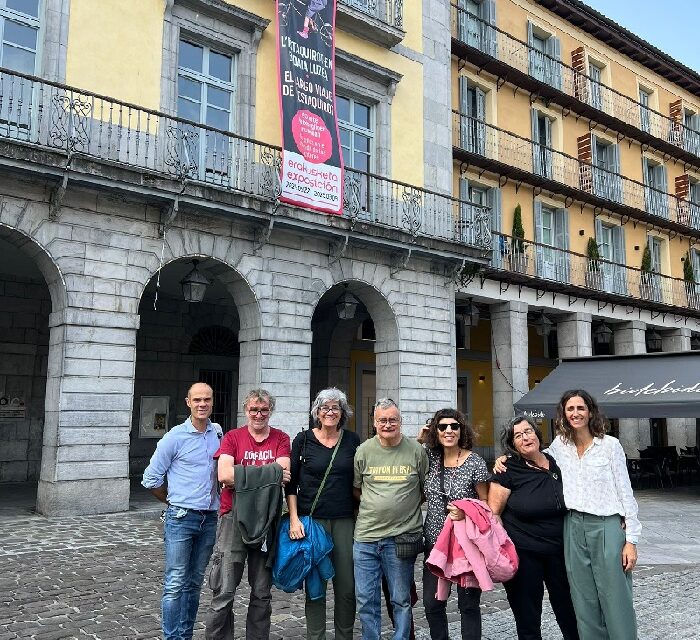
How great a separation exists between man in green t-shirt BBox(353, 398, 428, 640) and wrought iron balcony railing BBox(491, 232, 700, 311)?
1259 cm

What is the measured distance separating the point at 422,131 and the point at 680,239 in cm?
1314

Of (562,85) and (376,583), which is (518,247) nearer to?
(562,85)

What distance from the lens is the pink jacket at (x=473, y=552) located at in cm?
391

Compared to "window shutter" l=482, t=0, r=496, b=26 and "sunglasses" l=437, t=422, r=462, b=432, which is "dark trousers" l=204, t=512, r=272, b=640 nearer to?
"sunglasses" l=437, t=422, r=462, b=432

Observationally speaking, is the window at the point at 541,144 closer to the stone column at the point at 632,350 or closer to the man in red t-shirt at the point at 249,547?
the stone column at the point at 632,350

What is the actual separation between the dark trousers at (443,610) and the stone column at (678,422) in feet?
61.6

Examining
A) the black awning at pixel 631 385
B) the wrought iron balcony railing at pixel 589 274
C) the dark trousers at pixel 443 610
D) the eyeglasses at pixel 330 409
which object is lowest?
the dark trousers at pixel 443 610

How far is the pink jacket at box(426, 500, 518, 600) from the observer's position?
3910 millimetres

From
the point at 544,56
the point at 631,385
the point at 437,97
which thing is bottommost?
the point at 631,385

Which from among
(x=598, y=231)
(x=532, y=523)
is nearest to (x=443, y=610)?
(x=532, y=523)

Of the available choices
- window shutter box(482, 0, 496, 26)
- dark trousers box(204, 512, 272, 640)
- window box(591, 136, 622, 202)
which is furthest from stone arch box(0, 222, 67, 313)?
window box(591, 136, 622, 202)

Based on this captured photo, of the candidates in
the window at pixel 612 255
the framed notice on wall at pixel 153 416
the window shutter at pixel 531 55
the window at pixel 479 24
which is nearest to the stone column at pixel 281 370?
the framed notice on wall at pixel 153 416

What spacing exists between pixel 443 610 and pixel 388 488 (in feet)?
3.06

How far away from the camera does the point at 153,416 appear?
15.4m
